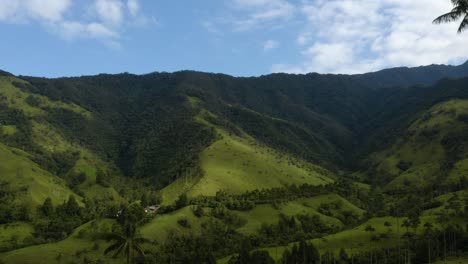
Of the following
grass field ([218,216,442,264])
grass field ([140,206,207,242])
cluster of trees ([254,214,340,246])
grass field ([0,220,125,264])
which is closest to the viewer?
grass field ([0,220,125,264])

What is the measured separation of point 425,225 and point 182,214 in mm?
99041

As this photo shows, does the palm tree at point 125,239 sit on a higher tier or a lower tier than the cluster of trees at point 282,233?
higher

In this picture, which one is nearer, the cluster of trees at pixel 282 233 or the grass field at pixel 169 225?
the grass field at pixel 169 225

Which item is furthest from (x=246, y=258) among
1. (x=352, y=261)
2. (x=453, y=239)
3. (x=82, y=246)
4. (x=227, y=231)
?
(x=453, y=239)

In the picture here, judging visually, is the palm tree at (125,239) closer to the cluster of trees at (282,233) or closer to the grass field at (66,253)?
the grass field at (66,253)

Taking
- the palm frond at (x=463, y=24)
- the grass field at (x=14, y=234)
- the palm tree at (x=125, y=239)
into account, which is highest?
the palm frond at (x=463, y=24)

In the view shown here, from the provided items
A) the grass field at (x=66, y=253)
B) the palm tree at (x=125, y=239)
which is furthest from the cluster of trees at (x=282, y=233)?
the palm tree at (x=125, y=239)

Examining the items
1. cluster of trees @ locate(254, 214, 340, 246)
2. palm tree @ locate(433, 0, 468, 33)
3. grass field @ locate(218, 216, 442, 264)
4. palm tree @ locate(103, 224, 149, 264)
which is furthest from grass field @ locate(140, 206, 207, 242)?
palm tree @ locate(433, 0, 468, 33)

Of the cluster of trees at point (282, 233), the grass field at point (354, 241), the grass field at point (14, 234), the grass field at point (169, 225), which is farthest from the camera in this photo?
the grass field at point (14, 234)

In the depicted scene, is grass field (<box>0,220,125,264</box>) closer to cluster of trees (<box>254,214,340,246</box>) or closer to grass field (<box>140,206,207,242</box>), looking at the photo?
grass field (<box>140,206,207,242</box>)

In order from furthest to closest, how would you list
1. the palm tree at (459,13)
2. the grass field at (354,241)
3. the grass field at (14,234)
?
the grass field at (14,234), the grass field at (354,241), the palm tree at (459,13)

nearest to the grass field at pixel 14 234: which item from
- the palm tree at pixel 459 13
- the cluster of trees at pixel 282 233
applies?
the cluster of trees at pixel 282 233

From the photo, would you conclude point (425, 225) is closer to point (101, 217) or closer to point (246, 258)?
point (246, 258)

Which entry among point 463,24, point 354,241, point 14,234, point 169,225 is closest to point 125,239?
point 463,24
